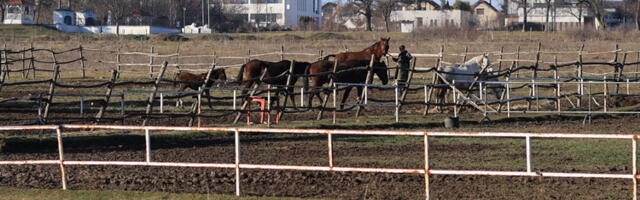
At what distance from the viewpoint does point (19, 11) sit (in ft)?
293

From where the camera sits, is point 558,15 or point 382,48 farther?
point 558,15

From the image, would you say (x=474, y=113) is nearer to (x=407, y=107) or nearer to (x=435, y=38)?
(x=407, y=107)

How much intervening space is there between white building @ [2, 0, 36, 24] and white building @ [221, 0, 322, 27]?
24.8 m

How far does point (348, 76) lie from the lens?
23828 millimetres

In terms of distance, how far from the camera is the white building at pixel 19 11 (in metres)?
85.1

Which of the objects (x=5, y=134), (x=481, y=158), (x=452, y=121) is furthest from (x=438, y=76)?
(x=5, y=134)

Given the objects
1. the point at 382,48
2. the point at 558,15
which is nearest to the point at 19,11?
the point at 558,15

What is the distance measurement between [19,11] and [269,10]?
103ft

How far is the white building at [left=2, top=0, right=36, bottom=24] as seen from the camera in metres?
85.1

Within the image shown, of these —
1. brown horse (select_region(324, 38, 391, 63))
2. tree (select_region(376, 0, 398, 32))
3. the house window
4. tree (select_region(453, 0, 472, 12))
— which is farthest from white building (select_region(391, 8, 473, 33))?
brown horse (select_region(324, 38, 391, 63))

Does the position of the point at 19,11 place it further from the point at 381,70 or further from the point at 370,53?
the point at 381,70

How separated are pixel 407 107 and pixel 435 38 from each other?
37.4 m

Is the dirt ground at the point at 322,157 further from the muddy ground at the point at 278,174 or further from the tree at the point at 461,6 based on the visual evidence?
the tree at the point at 461,6

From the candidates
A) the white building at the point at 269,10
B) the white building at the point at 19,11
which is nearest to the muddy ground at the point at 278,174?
the white building at the point at 19,11
